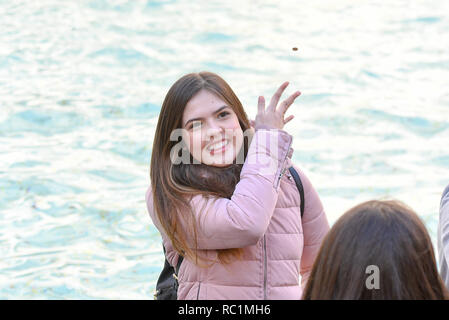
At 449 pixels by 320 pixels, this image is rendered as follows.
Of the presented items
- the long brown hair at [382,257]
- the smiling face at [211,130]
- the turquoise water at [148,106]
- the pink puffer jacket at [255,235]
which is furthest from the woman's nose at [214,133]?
the turquoise water at [148,106]

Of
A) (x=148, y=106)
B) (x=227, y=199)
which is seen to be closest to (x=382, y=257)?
(x=227, y=199)

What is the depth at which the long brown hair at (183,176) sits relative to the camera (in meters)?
2.34

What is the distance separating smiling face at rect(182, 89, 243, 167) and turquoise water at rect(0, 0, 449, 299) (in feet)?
8.55

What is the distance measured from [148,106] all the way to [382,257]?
22.7ft

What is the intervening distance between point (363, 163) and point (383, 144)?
54 cm

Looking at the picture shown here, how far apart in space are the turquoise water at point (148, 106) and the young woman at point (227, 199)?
258 cm

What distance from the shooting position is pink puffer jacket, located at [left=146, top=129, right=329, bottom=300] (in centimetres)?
223

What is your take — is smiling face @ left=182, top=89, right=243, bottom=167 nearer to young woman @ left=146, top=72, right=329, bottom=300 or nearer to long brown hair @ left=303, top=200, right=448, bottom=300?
young woman @ left=146, top=72, right=329, bottom=300

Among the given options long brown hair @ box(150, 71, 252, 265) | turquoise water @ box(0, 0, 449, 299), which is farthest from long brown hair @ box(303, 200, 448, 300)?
turquoise water @ box(0, 0, 449, 299)

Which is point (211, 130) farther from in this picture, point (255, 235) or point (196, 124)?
point (255, 235)

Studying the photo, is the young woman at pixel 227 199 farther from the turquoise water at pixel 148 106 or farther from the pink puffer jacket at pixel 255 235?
the turquoise water at pixel 148 106

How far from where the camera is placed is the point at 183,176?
8.09ft

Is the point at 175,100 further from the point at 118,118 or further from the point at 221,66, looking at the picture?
the point at 221,66
